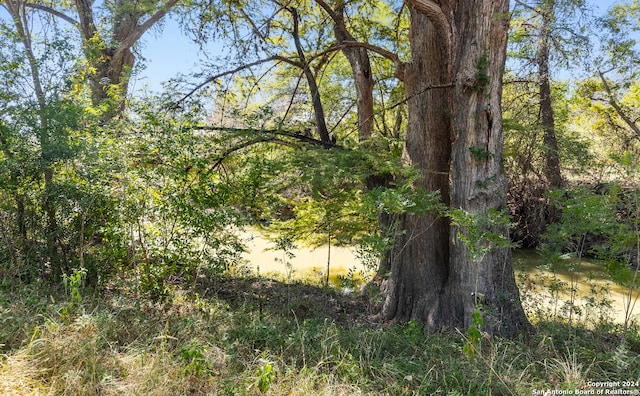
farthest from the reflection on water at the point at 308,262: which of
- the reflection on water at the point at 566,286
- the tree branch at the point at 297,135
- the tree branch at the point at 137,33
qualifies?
the tree branch at the point at 137,33

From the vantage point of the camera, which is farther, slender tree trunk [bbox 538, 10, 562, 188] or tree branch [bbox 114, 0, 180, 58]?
tree branch [bbox 114, 0, 180, 58]

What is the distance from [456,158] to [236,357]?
11.4 ft

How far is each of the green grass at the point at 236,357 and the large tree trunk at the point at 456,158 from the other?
72cm

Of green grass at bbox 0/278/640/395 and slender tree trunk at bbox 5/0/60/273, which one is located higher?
slender tree trunk at bbox 5/0/60/273

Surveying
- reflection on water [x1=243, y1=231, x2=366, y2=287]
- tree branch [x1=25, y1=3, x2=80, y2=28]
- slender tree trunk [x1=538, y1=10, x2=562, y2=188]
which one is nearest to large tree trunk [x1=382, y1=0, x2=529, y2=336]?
slender tree trunk [x1=538, y1=10, x2=562, y2=188]

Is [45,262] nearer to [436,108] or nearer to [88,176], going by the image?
[88,176]

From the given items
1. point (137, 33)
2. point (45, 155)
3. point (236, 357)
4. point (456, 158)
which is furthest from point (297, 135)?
point (137, 33)

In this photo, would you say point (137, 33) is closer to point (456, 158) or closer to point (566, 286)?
point (456, 158)

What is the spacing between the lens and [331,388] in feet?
9.30

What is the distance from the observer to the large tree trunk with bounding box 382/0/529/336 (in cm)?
480

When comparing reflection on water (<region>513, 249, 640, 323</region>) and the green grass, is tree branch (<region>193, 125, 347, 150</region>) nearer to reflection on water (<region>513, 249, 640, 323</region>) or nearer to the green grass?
the green grass

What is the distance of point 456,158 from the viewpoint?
5.08 m

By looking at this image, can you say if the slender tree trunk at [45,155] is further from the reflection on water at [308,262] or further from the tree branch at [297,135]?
the reflection on water at [308,262]

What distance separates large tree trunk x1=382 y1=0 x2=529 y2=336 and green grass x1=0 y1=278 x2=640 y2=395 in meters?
0.72
